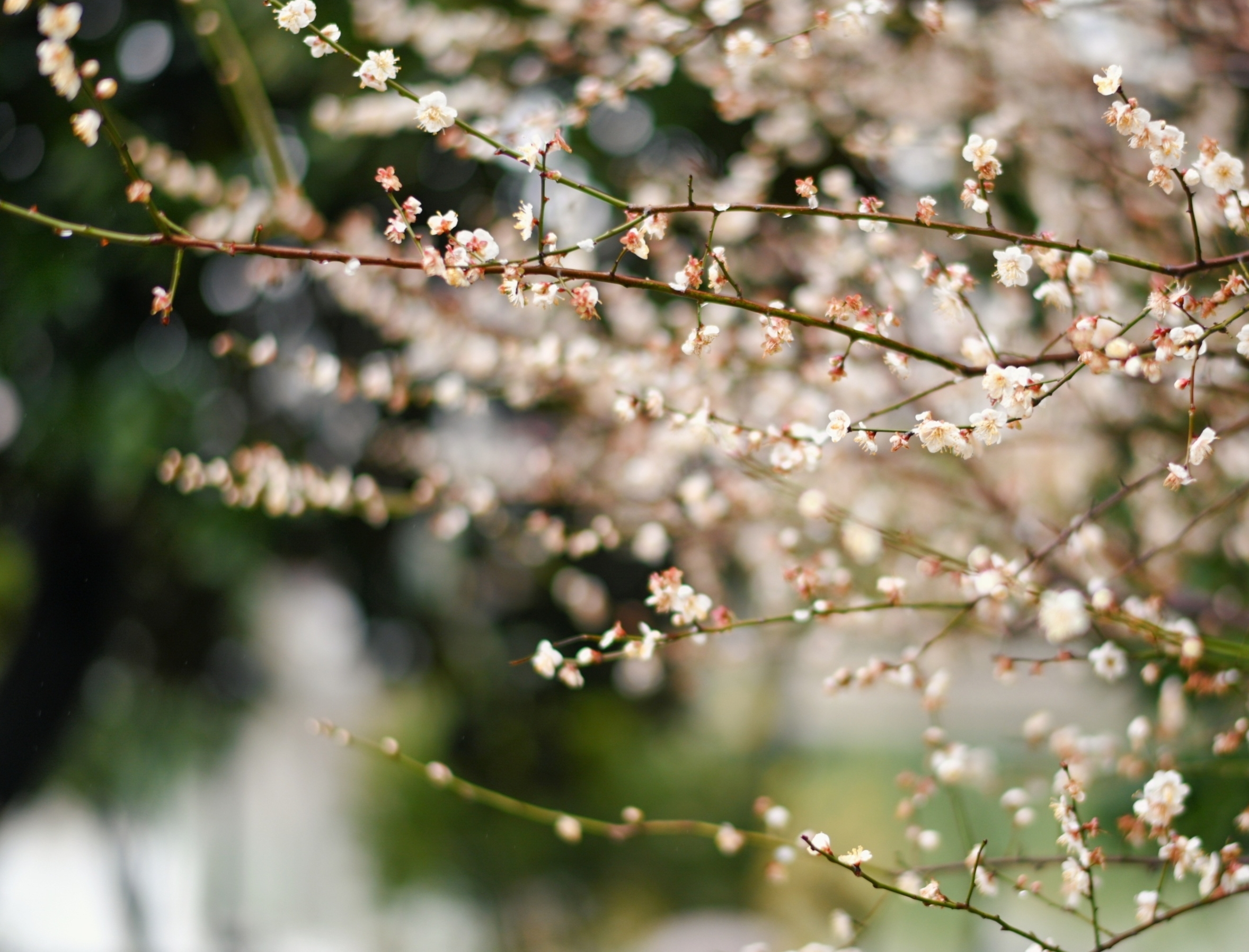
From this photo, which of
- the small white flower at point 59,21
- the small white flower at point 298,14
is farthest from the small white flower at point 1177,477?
the small white flower at point 59,21

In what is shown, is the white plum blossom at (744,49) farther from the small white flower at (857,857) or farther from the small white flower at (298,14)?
the small white flower at (857,857)

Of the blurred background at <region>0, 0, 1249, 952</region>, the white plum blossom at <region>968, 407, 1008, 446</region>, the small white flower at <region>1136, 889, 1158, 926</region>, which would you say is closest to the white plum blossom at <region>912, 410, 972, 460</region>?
the white plum blossom at <region>968, 407, 1008, 446</region>

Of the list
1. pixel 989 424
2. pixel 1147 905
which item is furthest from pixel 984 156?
pixel 1147 905

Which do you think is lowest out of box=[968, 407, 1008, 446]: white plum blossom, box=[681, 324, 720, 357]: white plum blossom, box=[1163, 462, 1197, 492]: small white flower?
box=[1163, 462, 1197, 492]: small white flower

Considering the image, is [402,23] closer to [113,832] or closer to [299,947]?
[113,832]

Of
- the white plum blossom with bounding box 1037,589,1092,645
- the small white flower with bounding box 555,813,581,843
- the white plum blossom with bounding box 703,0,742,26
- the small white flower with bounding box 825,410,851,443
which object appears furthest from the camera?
the white plum blossom with bounding box 703,0,742,26

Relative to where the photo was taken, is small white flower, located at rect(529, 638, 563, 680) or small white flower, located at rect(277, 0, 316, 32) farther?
small white flower, located at rect(529, 638, 563, 680)

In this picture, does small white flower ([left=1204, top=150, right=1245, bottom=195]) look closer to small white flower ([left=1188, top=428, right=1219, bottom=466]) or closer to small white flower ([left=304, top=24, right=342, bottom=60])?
small white flower ([left=1188, top=428, right=1219, bottom=466])
